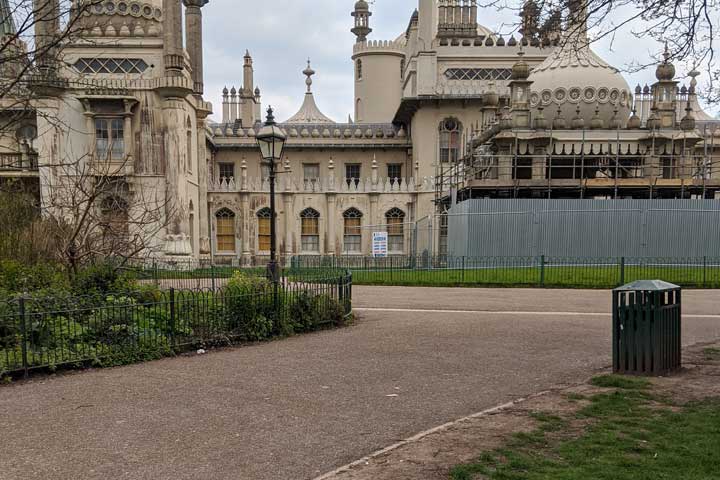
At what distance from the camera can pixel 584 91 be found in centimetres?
2884

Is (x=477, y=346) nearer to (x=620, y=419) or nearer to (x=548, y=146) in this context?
(x=620, y=419)

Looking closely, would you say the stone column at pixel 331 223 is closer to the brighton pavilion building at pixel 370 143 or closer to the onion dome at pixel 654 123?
the brighton pavilion building at pixel 370 143

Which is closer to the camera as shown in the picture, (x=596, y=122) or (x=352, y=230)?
(x=596, y=122)

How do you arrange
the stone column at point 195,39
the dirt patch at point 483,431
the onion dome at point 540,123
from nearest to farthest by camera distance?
the dirt patch at point 483,431 → the onion dome at point 540,123 → the stone column at point 195,39

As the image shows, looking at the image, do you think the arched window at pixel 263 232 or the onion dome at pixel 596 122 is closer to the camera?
the onion dome at pixel 596 122

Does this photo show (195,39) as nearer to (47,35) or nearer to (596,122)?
(596,122)

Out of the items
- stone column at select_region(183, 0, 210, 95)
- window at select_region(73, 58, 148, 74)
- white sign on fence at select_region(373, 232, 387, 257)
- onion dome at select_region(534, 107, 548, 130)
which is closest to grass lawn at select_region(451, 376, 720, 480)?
white sign on fence at select_region(373, 232, 387, 257)

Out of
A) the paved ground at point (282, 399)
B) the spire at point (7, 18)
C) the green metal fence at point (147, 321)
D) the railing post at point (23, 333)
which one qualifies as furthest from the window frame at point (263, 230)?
the railing post at point (23, 333)

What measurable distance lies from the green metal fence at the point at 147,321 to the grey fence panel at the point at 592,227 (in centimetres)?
1462

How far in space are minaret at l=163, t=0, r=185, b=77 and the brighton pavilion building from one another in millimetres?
66

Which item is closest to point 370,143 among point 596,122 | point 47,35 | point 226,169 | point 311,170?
point 311,170

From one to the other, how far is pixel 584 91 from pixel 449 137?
1036 cm

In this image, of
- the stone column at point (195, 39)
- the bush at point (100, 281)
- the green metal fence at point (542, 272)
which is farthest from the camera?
the stone column at point (195, 39)

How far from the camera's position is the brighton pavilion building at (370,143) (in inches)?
1091
